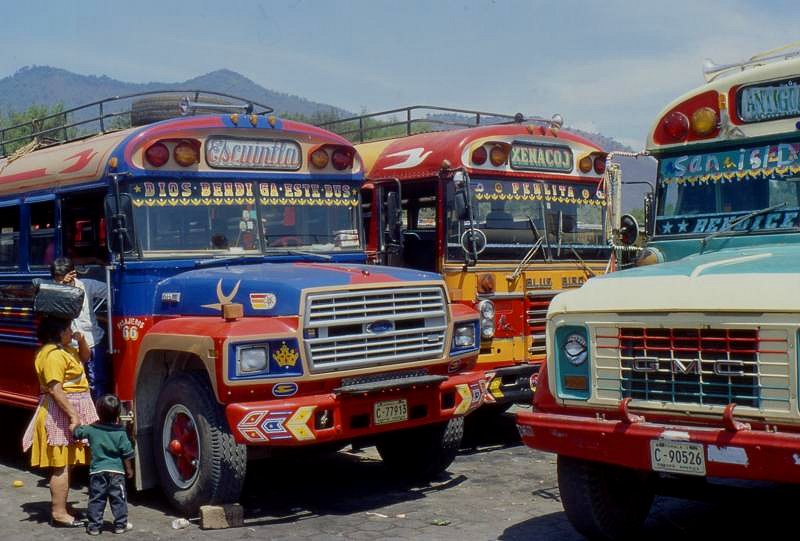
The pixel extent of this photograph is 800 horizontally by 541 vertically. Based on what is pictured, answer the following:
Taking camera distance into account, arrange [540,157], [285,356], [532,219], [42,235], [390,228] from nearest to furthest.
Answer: [285,356], [42,235], [390,228], [532,219], [540,157]

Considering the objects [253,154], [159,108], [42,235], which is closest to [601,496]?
[253,154]

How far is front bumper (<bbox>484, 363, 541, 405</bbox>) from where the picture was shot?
915 centimetres

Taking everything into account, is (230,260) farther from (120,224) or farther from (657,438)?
(657,438)

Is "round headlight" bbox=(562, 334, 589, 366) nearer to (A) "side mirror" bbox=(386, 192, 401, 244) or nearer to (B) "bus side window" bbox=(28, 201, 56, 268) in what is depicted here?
(A) "side mirror" bbox=(386, 192, 401, 244)

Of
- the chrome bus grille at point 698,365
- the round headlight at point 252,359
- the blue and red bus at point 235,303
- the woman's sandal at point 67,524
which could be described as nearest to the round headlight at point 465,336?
the blue and red bus at point 235,303

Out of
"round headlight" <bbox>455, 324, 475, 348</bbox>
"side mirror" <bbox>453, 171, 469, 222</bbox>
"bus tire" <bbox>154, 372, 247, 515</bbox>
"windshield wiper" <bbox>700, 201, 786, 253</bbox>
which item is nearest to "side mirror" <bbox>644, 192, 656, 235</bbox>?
"windshield wiper" <bbox>700, 201, 786, 253</bbox>

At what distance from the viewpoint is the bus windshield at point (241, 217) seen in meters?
7.64

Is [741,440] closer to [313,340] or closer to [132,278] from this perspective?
[313,340]

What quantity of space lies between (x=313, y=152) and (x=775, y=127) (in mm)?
3671

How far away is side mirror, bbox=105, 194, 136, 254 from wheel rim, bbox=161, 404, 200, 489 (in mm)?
1239

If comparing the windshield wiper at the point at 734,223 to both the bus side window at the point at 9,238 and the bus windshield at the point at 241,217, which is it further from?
the bus side window at the point at 9,238

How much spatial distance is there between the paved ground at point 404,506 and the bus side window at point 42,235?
180cm

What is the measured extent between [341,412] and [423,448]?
1.38 metres

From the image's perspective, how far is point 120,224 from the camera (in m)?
7.41
